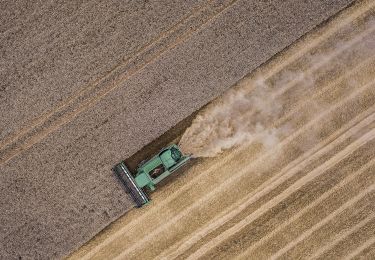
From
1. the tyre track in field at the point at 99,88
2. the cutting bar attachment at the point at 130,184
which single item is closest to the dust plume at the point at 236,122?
the cutting bar attachment at the point at 130,184

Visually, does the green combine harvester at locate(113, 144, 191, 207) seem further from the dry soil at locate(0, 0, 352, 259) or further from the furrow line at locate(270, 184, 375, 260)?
the furrow line at locate(270, 184, 375, 260)

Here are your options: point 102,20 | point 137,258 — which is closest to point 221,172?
point 137,258

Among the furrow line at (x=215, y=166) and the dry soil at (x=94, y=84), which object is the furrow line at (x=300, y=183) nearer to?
the furrow line at (x=215, y=166)

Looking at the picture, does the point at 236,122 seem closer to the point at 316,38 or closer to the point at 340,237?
the point at 316,38

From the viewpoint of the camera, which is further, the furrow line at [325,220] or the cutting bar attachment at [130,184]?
the furrow line at [325,220]

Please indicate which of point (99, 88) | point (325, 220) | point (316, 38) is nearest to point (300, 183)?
point (325, 220)

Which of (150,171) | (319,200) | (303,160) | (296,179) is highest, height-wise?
(150,171)
